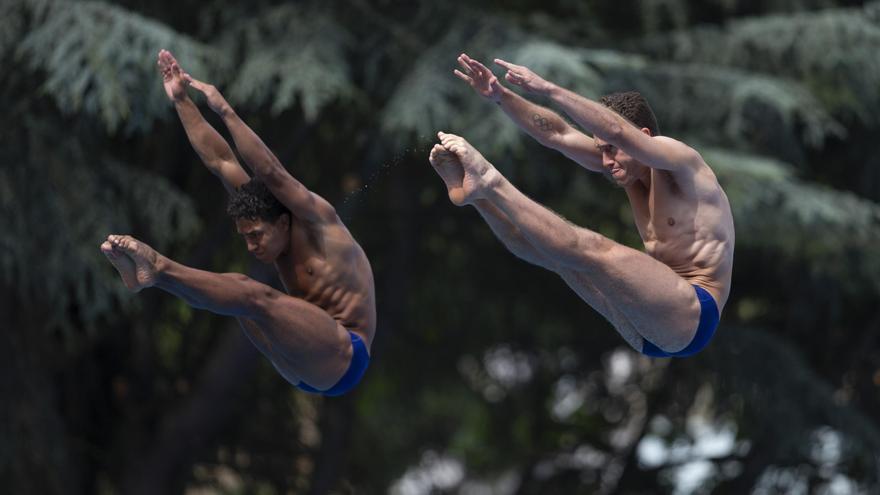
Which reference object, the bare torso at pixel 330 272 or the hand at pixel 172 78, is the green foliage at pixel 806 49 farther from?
the hand at pixel 172 78

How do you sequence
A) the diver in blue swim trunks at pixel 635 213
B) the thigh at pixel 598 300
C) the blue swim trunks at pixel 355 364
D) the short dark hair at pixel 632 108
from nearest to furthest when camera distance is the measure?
the diver in blue swim trunks at pixel 635 213 → the short dark hair at pixel 632 108 → the thigh at pixel 598 300 → the blue swim trunks at pixel 355 364

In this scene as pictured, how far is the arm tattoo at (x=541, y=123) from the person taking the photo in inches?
268

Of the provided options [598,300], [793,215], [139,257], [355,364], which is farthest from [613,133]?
[793,215]

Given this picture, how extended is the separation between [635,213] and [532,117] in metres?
0.66

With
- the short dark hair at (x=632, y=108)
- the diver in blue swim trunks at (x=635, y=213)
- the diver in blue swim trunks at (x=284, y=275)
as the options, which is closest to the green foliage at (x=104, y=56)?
the diver in blue swim trunks at (x=284, y=275)

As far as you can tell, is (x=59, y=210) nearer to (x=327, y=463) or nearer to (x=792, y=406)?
(x=327, y=463)

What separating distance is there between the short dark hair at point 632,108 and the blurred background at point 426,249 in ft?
12.3

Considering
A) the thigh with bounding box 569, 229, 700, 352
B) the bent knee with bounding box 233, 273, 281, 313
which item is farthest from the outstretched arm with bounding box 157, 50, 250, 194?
the thigh with bounding box 569, 229, 700, 352

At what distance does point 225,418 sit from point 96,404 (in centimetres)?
137

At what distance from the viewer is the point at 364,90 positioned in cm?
1272

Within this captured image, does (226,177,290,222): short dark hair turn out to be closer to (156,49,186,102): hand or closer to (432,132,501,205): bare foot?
(156,49,186,102): hand

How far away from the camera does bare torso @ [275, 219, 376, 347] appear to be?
7.16 meters

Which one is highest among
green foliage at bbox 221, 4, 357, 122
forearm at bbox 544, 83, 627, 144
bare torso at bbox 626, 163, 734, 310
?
forearm at bbox 544, 83, 627, 144

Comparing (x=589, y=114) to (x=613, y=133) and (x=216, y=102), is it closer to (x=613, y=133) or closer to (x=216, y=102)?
(x=613, y=133)
